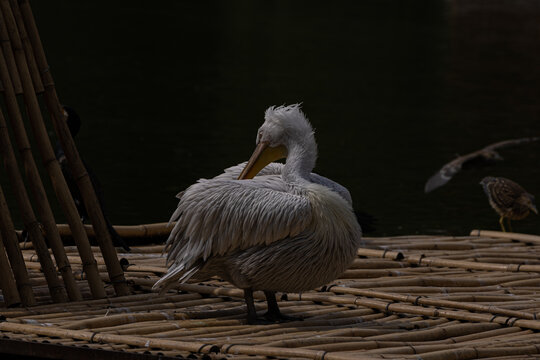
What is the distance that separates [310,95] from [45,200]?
1415cm

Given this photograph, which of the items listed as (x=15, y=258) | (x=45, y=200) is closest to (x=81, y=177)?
(x=45, y=200)

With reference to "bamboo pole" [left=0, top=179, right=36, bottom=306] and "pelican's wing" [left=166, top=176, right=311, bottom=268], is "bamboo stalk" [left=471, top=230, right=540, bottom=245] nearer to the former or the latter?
"pelican's wing" [left=166, top=176, right=311, bottom=268]

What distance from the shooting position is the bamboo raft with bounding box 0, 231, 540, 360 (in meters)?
3.93

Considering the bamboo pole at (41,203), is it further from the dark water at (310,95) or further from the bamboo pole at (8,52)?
the dark water at (310,95)

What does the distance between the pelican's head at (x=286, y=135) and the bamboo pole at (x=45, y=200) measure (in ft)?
3.05

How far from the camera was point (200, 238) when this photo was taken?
4.21m

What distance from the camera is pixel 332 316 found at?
4.55 m

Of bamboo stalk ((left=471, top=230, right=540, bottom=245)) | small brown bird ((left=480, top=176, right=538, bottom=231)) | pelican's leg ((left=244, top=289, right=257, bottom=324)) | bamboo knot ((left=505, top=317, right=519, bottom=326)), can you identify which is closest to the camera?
pelican's leg ((left=244, top=289, right=257, bottom=324))

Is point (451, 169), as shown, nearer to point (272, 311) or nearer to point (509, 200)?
point (509, 200)

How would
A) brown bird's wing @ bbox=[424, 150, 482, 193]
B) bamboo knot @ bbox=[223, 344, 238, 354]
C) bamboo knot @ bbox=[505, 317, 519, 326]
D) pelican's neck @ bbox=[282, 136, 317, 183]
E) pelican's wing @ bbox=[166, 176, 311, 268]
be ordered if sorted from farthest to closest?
brown bird's wing @ bbox=[424, 150, 482, 193]
bamboo knot @ bbox=[505, 317, 519, 326]
pelican's neck @ bbox=[282, 136, 317, 183]
pelican's wing @ bbox=[166, 176, 311, 268]
bamboo knot @ bbox=[223, 344, 238, 354]

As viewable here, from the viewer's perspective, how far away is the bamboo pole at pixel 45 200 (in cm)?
462

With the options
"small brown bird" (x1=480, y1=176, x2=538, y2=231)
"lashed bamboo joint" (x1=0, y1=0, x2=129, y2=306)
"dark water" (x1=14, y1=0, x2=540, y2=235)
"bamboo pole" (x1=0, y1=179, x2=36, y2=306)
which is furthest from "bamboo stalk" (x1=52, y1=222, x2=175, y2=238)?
"small brown bird" (x1=480, y1=176, x2=538, y2=231)

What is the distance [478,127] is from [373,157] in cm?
350

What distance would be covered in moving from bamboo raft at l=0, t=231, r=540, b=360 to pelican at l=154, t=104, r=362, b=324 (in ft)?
0.77
